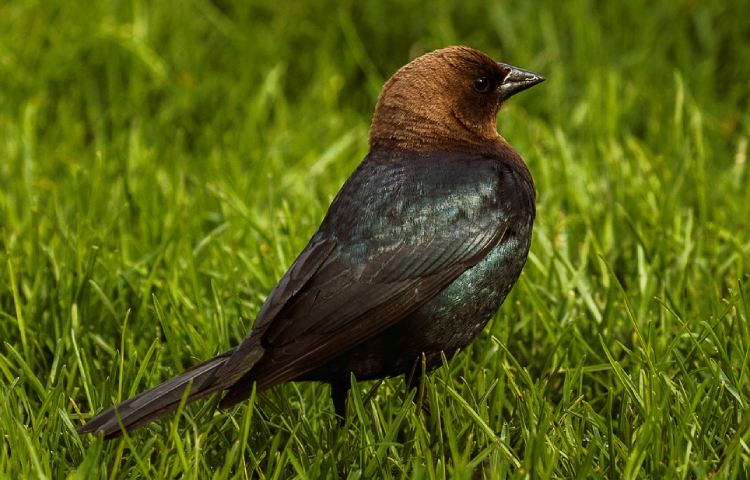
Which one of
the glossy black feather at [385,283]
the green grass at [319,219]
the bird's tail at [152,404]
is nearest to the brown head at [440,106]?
the glossy black feather at [385,283]

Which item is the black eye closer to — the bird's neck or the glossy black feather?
the bird's neck

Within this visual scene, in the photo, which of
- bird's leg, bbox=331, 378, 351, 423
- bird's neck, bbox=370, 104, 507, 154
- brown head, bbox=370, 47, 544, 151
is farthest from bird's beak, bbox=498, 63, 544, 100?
bird's leg, bbox=331, 378, 351, 423

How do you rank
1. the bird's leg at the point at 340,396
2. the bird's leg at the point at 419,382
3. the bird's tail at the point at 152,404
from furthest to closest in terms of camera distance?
the bird's leg at the point at 340,396 → the bird's leg at the point at 419,382 → the bird's tail at the point at 152,404

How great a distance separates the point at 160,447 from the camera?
3.18 meters

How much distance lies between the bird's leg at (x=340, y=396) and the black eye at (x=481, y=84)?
1012mm

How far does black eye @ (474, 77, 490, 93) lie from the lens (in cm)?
380

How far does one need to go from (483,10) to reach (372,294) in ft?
11.4

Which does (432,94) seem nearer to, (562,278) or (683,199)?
(562,278)

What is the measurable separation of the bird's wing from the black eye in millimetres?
409

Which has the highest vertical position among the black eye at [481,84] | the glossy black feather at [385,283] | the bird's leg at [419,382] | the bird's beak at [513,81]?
the black eye at [481,84]

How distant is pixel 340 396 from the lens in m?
3.46

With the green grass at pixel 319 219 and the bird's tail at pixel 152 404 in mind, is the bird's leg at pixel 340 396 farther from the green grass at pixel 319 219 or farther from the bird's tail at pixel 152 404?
the bird's tail at pixel 152 404

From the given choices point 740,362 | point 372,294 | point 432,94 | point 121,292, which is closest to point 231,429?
point 372,294

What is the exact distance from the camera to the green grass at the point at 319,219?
3.13 m
